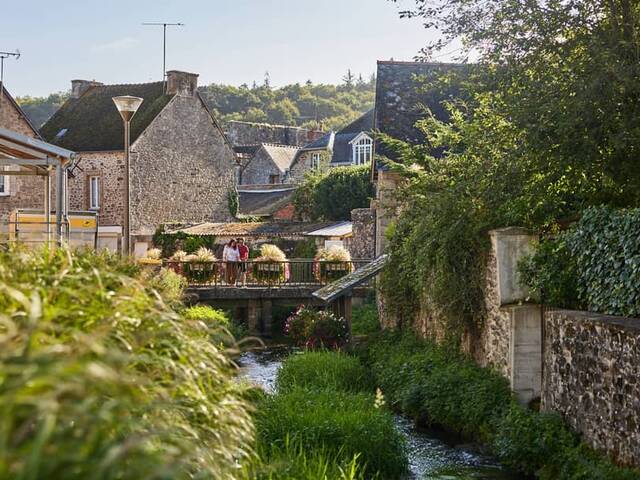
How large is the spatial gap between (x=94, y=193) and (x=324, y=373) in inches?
1149

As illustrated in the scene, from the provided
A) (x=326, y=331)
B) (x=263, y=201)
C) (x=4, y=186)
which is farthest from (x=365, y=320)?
(x=263, y=201)

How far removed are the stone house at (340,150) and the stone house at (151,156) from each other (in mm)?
12353

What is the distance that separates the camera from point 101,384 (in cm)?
366

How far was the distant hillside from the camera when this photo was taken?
114 m

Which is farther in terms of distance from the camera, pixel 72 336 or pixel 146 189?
pixel 146 189

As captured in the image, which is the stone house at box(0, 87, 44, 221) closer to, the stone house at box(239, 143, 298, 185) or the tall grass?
the stone house at box(239, 143, 298, 185)

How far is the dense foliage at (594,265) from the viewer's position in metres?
10.4

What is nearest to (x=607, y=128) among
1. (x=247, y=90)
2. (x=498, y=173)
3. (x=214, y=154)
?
(x=498, y=173)

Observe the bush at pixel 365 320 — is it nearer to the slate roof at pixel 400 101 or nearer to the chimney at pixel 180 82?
the slate roof at pixel 400 101

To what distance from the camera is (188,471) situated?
184 inches

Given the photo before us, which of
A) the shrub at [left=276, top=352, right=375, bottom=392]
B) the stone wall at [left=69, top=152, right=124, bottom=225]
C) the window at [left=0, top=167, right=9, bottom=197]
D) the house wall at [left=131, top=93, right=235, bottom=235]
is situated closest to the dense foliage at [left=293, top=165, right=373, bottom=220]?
the house wall at [left=131, top=93, right=235, bottom=235]

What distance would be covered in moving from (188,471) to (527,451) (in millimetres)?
6910

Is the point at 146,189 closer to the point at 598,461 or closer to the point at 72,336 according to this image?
the point at 598,461

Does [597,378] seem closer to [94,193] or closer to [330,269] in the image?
[330,269]
